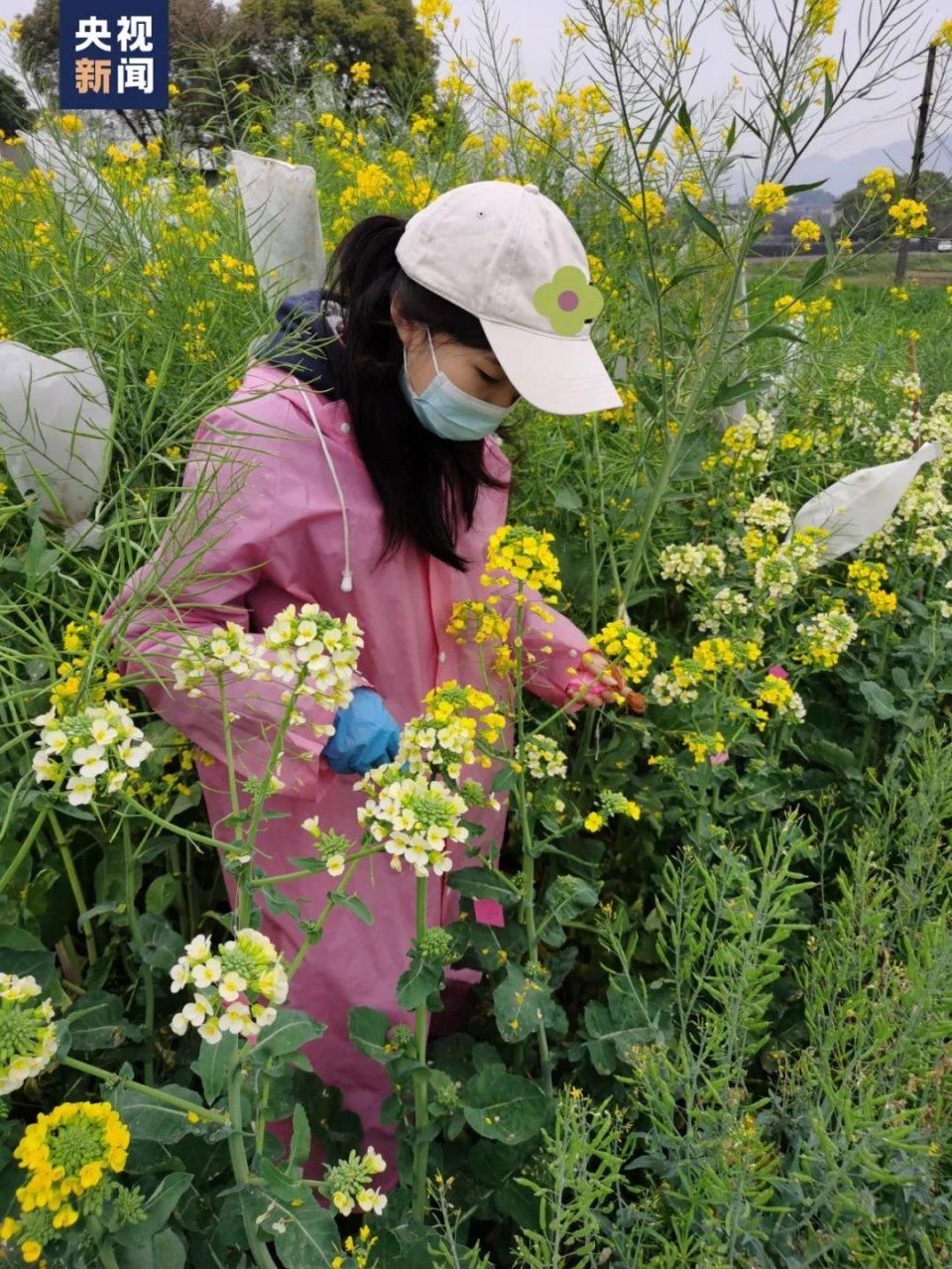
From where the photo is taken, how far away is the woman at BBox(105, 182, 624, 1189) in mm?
1132

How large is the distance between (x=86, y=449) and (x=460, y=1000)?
1.02 m

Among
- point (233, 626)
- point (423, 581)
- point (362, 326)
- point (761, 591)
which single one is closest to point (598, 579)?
point (761, 591)

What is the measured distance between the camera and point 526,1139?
3.32ft

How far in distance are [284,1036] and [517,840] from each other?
1.77 feet

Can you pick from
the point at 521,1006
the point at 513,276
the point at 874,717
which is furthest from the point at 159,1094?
the point at 874,717

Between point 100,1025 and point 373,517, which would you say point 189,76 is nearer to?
point 373,517

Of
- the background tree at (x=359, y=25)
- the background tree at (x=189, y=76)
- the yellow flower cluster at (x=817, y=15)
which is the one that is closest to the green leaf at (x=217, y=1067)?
the yellow flower cluster at (x=817, y=15)

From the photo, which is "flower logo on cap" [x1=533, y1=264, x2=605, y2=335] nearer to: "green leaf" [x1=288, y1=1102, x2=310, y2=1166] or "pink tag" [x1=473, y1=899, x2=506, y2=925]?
"pink tag" [x1=473, y1=899, x2=506, y2=925]

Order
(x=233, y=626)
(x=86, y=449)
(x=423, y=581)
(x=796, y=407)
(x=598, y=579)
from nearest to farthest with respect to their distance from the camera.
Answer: (x=233, y=626) → (x=86, y=449) → (x=423, y=581) → (x=598, y=579) → (x=796, y=407)

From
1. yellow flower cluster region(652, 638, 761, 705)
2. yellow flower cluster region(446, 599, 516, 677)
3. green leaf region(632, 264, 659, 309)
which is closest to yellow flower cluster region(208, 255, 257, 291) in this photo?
green leaf region(632, 264, 659, 309)

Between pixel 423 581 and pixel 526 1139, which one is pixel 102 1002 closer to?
pixel 526 1139

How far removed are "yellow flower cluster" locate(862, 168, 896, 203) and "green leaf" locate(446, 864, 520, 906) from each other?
5.07ft

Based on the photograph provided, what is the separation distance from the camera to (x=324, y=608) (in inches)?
51.7

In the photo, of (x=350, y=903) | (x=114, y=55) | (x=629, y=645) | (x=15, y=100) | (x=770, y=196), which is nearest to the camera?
(x=350, y=903)
